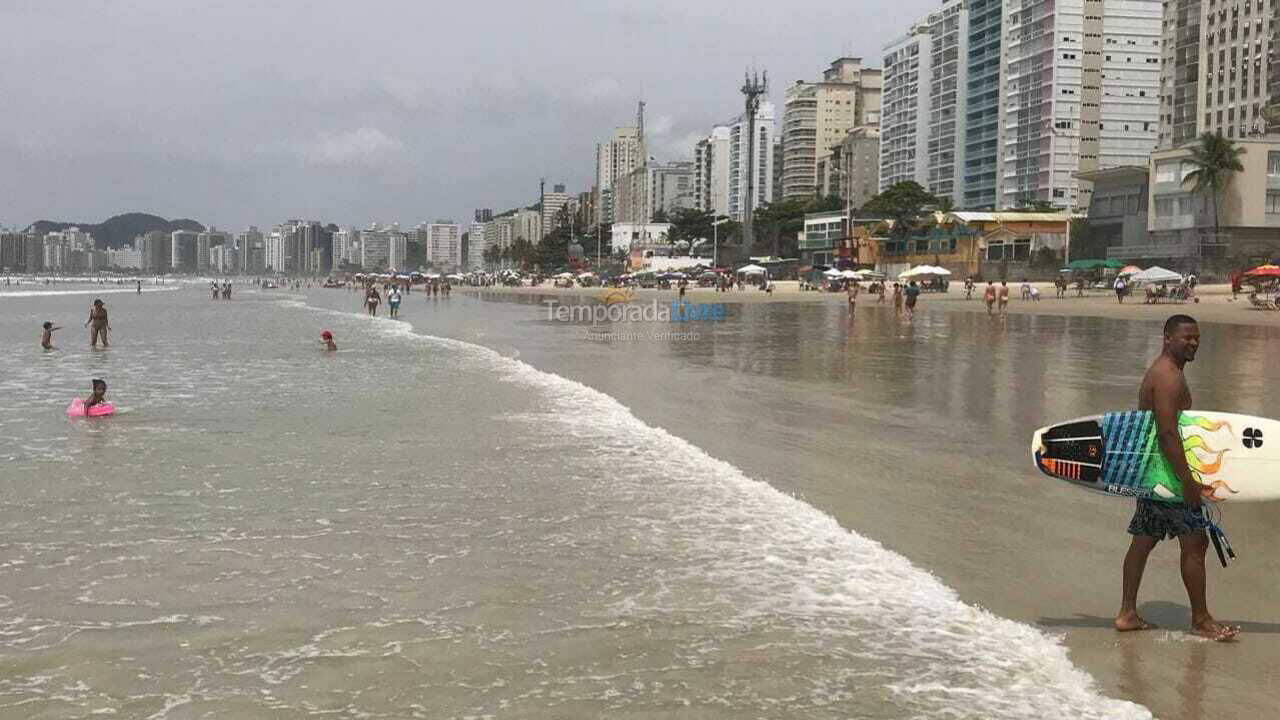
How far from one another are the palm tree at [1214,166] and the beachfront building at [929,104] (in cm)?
5204

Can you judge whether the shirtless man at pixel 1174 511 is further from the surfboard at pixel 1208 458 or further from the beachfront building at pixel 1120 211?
the beachfront building at pixel 1120 211

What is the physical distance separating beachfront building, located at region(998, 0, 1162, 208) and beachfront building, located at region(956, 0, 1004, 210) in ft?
11.2

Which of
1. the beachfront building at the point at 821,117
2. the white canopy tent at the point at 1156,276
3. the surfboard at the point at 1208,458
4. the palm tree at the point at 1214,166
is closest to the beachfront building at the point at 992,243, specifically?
the palm tree at the point at 1214,166

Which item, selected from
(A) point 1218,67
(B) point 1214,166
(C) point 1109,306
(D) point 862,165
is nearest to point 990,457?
(C) point 1109,306

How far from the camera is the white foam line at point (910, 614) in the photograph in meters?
4.45

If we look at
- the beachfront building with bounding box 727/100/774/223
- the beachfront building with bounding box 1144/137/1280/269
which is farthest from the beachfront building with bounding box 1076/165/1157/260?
the beachfront building with bounding box 727/100/774/223

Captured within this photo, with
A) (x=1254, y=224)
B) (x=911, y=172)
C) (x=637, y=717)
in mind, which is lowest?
(x=637, y=717)

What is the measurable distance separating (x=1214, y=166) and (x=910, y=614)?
6934cm

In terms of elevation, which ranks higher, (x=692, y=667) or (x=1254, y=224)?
(x=1254, y=224)

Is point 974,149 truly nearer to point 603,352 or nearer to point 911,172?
point 911,172

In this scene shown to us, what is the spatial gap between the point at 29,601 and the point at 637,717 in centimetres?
357

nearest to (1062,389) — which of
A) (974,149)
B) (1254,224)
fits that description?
(1254,224)

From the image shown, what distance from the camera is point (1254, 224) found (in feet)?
218

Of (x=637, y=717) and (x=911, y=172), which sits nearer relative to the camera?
(x=637, y=717)
